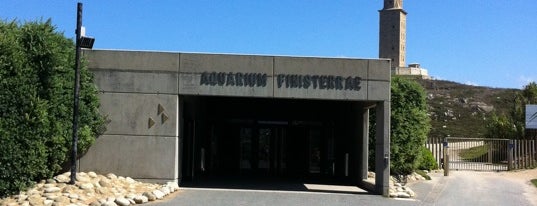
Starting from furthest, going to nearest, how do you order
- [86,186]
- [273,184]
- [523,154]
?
1. [523,154]
2. [273,184]
3. [86,186]

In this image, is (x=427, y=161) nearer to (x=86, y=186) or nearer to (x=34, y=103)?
(x=86, y=186)

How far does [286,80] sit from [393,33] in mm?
131894

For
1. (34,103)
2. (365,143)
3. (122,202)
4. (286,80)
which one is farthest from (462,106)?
(34,103)

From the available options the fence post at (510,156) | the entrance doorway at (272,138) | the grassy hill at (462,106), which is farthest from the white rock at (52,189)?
the grassy hill at (462,106)

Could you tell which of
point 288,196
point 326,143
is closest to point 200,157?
point 326,143

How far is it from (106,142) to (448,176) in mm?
15209

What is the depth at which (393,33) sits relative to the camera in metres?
→ 145

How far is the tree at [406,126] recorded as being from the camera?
21438 mm

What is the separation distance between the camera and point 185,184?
18484 millimetres

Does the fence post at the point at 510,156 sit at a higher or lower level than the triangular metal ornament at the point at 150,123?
lower

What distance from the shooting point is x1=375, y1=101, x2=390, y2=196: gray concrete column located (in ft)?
56.3

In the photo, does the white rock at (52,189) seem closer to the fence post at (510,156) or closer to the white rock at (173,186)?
the white rock at (173,186)

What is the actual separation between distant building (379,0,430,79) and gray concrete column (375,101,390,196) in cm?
12811

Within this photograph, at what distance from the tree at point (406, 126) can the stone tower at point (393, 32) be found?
12296 centimetres
